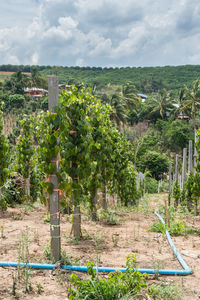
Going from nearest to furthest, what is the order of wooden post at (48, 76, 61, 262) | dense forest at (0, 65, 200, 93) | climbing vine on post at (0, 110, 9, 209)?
wooden post at (48, 76, 61, 262) < climbing vine on post at (0, 110, 9, 209) < dense forest at (0, 65, 200, 93)

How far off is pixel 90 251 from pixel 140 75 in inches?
3721

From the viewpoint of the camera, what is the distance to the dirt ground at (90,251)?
378 centimetres

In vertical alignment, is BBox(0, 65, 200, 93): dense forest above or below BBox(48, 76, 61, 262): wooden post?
above

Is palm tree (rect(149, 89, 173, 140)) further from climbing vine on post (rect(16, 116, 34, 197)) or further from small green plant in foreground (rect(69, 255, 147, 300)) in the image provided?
small green plant in foreground (rect(69, 255, 147, 300))

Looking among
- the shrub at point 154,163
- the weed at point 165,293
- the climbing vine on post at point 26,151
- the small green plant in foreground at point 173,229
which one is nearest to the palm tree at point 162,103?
the shrub at point 154,163

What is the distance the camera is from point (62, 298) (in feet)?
11.6

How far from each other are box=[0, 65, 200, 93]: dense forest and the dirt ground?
230 ft

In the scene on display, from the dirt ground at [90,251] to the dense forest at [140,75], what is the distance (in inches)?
2755

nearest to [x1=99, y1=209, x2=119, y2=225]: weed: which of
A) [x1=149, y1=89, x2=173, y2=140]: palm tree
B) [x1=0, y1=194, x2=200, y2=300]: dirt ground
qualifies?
[x1=0, y1=194, x2=200, y2=300]: dirt ground

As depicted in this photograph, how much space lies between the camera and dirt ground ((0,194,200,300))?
378 centimetres

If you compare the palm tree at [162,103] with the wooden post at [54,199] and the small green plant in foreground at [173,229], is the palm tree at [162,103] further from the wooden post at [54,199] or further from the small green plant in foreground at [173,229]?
the wooden post at [54,199]

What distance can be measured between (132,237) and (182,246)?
1.06m

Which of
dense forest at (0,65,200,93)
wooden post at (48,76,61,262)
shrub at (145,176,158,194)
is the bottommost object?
shrub at (145,176,158,194)

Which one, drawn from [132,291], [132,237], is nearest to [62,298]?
[132,291]
